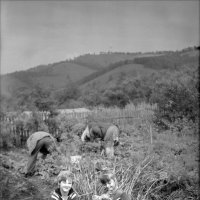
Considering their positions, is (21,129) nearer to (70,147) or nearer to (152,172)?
(70,147)

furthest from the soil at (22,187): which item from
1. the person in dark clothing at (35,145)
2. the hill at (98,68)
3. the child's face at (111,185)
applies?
the hill at (98,68)

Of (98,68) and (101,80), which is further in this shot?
(98,68)

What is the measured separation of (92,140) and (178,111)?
5982 mm

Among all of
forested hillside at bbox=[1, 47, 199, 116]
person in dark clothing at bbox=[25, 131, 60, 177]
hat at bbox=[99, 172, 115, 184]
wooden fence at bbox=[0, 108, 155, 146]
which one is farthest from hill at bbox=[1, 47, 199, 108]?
hat at bbox=[99, 172, 115, 184]

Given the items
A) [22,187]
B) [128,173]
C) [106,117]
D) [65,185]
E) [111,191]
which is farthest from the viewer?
[106,117]

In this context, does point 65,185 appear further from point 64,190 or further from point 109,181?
point 109,181

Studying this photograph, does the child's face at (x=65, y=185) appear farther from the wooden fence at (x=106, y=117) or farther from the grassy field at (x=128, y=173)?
the wooden fence at (x=106, y=117)

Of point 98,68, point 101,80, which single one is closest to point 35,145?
point 101,80

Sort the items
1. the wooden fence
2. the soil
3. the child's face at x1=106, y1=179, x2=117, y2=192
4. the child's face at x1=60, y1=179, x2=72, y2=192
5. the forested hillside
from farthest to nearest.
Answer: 1. the forested hillside
2. the wooden fence
3. the soil
4. the child's face at x1=106, y1=179, x2=117, y2=192
5. the child's face at x1=60, y1=179, x2=72, y2=192

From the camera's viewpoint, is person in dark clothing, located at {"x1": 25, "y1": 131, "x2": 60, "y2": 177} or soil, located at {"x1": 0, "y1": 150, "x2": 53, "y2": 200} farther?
person in dark clothing, located at {"x1": 25, "y1": 131, "x2": 60, "y2": 177}

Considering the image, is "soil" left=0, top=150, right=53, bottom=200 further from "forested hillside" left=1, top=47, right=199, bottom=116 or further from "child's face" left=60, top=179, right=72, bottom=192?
"forested hillside" left=1, top=47, right=199, bottom=116

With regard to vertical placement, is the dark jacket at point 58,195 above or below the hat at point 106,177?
below

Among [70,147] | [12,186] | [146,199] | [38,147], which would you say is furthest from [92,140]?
[146,199]

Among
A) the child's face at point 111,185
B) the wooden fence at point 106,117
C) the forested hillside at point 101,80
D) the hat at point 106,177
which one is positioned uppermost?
the forested hillside at point 101,80
